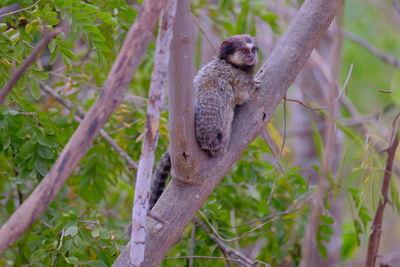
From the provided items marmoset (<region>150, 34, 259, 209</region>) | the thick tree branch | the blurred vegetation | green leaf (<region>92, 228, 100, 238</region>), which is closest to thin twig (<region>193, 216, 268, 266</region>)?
the blurred vegetation

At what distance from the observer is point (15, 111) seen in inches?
107

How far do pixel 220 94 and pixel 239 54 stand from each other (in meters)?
0.51

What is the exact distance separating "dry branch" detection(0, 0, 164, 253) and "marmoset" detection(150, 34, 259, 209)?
879mm

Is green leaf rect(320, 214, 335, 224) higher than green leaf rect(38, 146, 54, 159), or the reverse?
green leaf rect(38, 146, 54, 159)

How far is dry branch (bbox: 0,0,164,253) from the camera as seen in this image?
53.3 inches

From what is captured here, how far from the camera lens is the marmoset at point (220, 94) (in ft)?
7.89

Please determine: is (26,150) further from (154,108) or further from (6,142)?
(154,108)

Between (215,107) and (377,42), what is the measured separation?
5.12 meters

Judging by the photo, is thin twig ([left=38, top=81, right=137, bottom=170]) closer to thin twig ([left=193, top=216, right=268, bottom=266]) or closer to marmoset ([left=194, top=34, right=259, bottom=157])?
thin twig ([left=193, top=216, right=268, bottom=266])

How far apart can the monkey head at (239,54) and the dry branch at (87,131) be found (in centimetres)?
164

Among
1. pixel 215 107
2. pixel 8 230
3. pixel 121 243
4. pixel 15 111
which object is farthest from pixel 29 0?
pixel 8 230

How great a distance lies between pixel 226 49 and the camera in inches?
123

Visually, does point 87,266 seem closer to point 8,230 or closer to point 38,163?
point 38,163

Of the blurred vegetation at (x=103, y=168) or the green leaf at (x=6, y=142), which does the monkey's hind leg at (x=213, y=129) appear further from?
the green leaf at (x=6, y=142)
